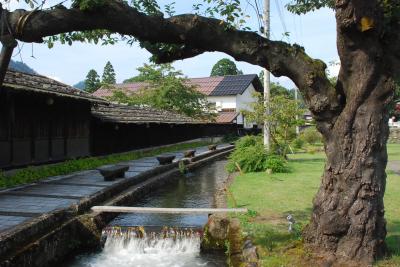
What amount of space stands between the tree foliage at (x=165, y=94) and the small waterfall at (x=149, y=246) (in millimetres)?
30574

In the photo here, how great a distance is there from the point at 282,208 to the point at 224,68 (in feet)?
239

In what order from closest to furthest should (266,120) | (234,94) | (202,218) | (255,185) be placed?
(202,218)
(255,185)
(266,120)
(234,94)

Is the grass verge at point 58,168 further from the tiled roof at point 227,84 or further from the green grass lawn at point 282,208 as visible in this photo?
the tiled roof at point 227,84

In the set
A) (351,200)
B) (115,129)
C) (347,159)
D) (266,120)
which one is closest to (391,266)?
(351,200)

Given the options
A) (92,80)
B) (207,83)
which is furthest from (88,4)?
(92,80)

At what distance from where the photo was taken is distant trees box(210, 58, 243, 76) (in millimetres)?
81625

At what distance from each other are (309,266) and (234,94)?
4483cm

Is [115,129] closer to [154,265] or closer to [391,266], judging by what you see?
[154,265]

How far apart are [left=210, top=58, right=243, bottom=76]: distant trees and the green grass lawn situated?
63507mm

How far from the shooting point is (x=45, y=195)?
38.9 feet

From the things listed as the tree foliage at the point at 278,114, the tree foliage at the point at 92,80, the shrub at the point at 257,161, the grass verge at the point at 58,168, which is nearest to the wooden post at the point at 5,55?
the grass verge at the point at 58,168

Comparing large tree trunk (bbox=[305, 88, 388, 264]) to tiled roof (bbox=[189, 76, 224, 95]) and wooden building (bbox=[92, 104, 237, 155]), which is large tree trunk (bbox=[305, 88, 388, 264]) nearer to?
wooden building (bbox=[92, 104, 237, 155])

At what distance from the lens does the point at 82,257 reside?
9391 mm

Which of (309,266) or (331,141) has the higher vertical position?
(331,141)
